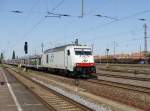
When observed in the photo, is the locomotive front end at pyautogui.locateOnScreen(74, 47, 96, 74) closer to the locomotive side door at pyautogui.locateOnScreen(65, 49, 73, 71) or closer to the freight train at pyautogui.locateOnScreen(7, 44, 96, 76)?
the freight train at pyautogui.locateOnScreen(7, 44, 96, 76)

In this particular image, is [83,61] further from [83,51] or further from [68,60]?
[68,60]

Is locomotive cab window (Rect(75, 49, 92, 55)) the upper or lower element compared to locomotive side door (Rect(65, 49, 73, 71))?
upper

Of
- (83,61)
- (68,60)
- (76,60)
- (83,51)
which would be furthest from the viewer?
(83,51)

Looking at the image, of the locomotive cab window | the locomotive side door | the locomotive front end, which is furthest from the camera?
the locomotive cab window

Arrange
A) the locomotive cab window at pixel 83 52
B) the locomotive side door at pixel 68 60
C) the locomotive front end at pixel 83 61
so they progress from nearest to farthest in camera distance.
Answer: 1. the locomotive front end at pixel 83 61
2. the locomotive side door at pixel 68 60
3. the locomotive cab window at pixel 83 52

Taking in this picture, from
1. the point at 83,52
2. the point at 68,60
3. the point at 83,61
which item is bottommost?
the point at 83,61

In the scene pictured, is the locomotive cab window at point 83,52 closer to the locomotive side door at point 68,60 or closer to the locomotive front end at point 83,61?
the locomotive front end at point 83,61

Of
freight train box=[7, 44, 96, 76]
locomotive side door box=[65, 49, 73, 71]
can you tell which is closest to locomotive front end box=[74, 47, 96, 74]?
freight train box=[7, 44, 96, 76]

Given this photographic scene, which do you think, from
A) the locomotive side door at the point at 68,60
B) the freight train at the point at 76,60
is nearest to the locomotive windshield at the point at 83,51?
the freight train at the point at 76,60

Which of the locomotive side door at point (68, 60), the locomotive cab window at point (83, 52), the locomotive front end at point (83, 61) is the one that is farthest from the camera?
the locomotive cab window at point (83, 52)

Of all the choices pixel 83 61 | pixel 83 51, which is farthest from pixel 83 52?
pixel 83 61

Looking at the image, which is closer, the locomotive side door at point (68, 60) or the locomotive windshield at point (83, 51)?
the locomotive side door at point (68, 60)

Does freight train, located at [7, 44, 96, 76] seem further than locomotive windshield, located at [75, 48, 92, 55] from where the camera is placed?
No

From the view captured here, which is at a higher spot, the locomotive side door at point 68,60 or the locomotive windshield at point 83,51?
the locomotive windshield at point 83,51
